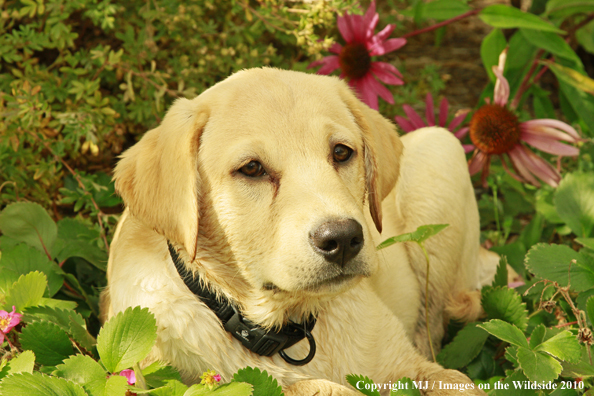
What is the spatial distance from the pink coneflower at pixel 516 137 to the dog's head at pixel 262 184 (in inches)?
71.2

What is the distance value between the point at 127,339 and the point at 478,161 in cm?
281

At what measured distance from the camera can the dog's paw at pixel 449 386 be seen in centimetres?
219

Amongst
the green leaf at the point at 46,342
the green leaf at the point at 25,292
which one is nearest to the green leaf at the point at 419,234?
the green leaf at the point at 46,342

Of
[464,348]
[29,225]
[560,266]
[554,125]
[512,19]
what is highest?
[512,19]

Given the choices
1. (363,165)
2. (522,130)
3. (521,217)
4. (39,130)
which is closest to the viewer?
(363,165)

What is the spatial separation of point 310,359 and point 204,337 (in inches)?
17.1

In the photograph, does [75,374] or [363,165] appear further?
[363,165]

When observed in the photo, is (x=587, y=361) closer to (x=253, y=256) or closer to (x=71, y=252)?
(x=253, y=256)

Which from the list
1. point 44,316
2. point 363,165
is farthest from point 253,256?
point 44,316

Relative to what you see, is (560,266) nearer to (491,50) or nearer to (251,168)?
(251,168)

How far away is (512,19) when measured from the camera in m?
3.87

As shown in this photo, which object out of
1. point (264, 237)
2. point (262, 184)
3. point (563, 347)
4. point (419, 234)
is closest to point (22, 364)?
point (264, 237)

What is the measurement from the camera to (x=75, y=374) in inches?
72.9

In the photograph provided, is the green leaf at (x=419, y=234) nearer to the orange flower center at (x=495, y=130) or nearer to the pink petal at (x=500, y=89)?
the orange flower center at (x=495, y=130)
